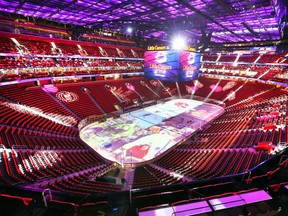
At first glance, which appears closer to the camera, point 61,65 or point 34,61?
point 34,61

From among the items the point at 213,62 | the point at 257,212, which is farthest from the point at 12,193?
the point at 213,62

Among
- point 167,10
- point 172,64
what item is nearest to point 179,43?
point 172,64

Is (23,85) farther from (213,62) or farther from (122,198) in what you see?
(213,62)

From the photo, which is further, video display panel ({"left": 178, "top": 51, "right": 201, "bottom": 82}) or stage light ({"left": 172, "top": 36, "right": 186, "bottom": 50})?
video display panel ({"left": 178, "top": 51, "right": 201, "bottom": 82})

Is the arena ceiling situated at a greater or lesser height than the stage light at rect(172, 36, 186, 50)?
greater

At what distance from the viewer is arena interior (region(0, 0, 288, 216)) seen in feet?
14.3

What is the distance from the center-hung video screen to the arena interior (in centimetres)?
132

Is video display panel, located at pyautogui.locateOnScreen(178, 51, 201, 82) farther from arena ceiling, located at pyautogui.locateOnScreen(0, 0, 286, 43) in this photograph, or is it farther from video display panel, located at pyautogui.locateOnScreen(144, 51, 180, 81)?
arena ceiling, located at pyautogui.locateOnScreen(0, 0, 286, 43)

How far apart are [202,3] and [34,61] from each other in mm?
21793

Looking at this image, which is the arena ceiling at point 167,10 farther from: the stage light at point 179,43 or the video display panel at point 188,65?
the video display panel at point 188,65

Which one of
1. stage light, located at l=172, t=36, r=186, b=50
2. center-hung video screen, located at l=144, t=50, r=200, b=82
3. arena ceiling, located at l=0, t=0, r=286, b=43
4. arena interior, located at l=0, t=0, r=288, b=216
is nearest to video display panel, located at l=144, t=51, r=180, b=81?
center-hung video screen, located at l=144, t=50, r=200, b=82

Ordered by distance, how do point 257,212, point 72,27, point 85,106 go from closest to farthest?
1. point 257,212
2. point 85,106
3. point 72,27

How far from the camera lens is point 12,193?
4.29 m

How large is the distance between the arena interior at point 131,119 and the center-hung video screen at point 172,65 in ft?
4.32
